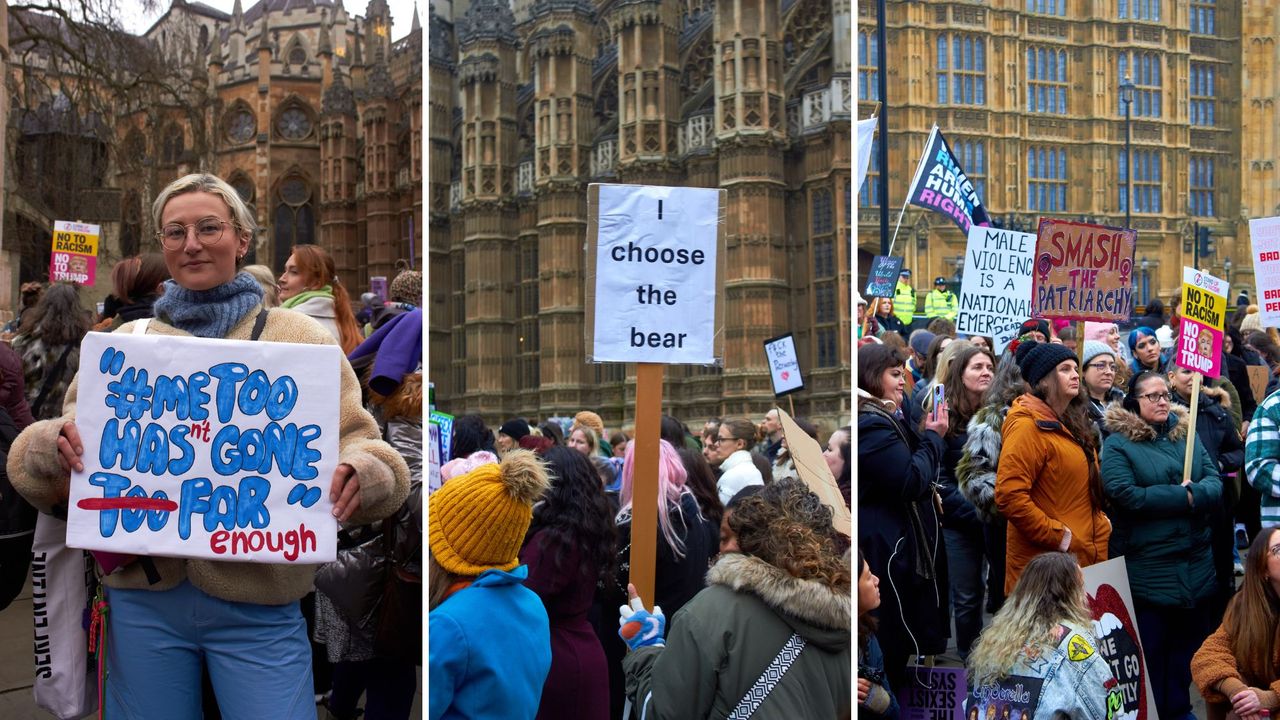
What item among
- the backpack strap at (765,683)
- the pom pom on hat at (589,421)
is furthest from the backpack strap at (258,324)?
the pom pom on hat at (589,421)

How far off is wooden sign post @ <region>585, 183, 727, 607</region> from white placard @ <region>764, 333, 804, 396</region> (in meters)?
6.22

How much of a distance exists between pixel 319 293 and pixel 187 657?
1656 mm

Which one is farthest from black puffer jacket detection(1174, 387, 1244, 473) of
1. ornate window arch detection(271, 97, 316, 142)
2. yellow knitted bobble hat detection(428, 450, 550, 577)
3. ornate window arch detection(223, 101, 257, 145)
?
ornate window arch detection(223, 101, 257, 145)

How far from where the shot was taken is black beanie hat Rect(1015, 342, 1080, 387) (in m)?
4.22

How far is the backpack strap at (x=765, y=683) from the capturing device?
2.42m

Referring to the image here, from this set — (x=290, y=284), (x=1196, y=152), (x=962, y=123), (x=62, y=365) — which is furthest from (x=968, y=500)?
(x=1196, y=152)

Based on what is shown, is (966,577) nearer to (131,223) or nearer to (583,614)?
(583,614)

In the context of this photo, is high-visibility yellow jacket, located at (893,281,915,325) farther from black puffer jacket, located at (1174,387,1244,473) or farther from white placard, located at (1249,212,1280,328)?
black puffer jacket, located at (1174,387,1244,473)

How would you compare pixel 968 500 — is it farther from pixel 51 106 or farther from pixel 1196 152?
pixel 1196 152

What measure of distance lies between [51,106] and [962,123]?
25675 millimetres

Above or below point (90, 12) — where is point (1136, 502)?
below

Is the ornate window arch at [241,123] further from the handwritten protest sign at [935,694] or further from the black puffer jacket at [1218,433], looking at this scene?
the handwritten protest sign at [935,694]

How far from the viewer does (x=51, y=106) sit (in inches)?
634

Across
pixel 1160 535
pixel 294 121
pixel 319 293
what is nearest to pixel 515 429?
pixel 319 293
